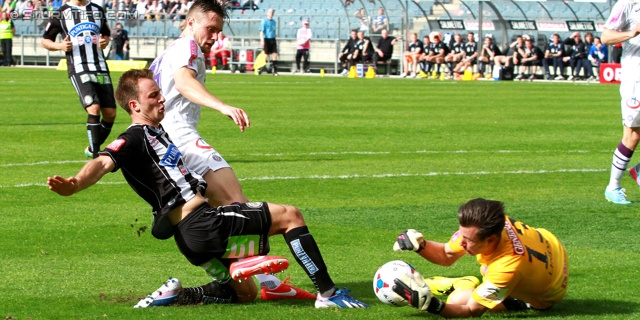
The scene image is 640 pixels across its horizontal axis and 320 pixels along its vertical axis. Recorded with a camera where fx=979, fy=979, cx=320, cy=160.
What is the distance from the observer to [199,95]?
6043mm

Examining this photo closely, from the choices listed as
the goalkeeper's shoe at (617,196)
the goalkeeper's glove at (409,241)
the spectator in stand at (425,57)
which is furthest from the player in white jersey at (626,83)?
the spectator in stand at (425,57)

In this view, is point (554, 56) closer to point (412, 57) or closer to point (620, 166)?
point (412, 57)

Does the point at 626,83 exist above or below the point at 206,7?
below

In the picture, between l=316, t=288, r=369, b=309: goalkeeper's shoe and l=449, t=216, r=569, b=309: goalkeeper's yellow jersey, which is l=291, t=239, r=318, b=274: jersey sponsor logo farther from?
l=449, t=216, r=569, b=309: goalkeeper's yellow jersey

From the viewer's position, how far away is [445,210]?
9.07 metres

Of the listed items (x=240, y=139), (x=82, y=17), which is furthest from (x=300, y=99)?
(x=82, y=17)

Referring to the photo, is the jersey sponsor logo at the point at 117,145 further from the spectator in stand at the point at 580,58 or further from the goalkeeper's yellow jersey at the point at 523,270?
the spectator in stand at the point at 580,58

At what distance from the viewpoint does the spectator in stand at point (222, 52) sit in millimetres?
41312

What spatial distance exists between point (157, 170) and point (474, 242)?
1812 millimetres

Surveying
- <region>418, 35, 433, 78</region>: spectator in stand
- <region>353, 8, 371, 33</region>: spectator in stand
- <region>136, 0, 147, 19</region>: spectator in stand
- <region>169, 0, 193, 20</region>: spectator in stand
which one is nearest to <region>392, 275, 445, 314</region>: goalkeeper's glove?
<region>418, 35, 433, 78</region>: spectator in stand

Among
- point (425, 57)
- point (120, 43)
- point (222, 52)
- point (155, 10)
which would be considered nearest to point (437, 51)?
point (425, 57)

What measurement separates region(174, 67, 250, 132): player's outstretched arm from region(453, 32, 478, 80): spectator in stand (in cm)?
3178

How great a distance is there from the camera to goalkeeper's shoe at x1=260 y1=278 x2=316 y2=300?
234 inches

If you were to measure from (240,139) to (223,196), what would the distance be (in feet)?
30.3
